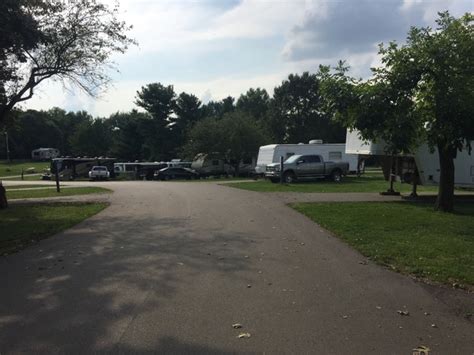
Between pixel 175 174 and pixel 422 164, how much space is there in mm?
31057

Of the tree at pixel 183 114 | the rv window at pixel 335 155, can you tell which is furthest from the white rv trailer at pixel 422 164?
the tree at pixel 183 114

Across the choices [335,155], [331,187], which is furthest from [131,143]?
[331,187]

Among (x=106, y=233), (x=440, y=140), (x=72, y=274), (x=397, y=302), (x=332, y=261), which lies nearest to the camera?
(x=397, y=302)

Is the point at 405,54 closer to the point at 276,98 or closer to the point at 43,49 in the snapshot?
the point at 43,49

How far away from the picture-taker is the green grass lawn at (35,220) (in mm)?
10801

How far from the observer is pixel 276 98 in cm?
8075

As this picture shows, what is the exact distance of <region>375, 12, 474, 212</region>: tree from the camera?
46.3ft

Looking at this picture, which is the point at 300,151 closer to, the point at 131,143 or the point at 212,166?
the point at 212,166

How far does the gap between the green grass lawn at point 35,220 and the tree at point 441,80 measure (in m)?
10.3

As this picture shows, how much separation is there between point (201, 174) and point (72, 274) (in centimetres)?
4288

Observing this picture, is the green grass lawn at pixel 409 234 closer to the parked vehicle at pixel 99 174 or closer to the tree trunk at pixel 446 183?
the tree trunk at pixel 446 183

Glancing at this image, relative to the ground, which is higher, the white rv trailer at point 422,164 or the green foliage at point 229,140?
the green foliage at point 229,140

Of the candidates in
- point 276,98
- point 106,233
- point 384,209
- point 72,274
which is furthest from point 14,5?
point 276,98

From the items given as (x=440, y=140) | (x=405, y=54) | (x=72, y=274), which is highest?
(x=405, y=54)
